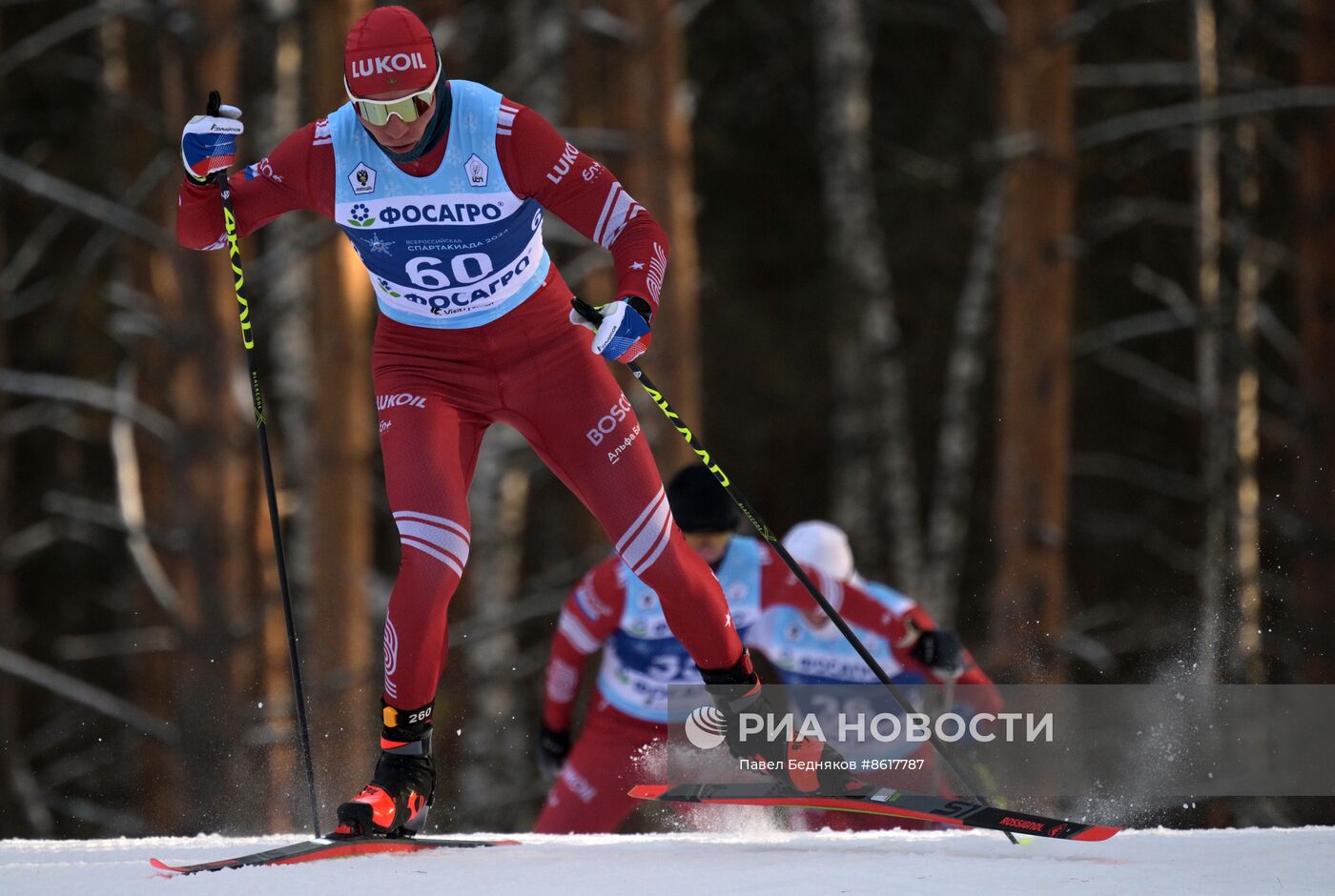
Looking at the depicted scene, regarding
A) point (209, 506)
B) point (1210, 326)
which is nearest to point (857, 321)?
point (1210, 326)


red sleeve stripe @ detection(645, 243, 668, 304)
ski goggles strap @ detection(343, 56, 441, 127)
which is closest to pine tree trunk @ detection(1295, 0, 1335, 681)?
red sleeve stripe @ detection(645, 243, 668, 304)

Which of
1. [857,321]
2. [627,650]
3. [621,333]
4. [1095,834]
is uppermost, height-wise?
[857,321]

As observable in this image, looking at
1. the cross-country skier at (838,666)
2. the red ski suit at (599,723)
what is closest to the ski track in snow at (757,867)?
the cross-country skier at (838,666)

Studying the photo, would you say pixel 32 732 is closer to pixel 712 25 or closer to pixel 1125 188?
pixel 712 25

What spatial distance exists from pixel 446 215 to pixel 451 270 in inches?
6.8

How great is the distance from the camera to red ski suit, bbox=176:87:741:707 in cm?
455

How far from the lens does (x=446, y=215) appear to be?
14.8 ft

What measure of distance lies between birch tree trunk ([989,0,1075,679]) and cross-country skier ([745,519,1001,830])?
3.24m

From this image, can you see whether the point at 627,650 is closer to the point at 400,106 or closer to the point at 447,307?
the point at 447,307

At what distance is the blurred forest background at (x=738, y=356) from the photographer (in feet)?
32.4

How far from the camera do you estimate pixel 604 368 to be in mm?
4816

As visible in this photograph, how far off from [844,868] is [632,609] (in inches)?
101

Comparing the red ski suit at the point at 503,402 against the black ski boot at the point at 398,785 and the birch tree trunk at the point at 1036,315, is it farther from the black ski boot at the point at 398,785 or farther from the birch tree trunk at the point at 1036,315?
the birch tree trunk at the point at 1036,315

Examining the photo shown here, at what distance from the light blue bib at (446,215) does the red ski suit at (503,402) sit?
0.15 feet
